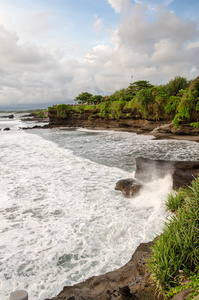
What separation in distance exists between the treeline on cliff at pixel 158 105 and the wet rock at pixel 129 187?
1997 cm

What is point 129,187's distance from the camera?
852cm

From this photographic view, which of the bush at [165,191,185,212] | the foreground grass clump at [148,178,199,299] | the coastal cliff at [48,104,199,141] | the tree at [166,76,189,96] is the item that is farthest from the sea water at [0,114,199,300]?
the tree at [166,76,189,96]

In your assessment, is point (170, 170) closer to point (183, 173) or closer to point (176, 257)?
point (183, 173)

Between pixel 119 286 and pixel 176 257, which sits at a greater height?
pixel 176 257

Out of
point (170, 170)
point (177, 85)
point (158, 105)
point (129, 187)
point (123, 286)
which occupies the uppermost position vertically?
point (177, 85)

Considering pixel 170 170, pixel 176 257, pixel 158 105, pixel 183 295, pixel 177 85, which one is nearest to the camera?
pixel 183 295

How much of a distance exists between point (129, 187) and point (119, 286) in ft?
16.6

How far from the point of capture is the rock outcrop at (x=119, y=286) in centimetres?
318

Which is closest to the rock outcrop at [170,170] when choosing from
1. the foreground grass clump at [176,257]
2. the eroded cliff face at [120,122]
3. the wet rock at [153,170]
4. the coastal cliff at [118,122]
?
the wet rock at [153,170]

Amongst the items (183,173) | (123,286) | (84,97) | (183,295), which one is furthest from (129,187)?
(84,97)

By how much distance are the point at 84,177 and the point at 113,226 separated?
513cm

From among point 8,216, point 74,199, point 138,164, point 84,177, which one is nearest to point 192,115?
point 138,164

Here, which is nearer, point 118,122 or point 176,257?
point 176,257

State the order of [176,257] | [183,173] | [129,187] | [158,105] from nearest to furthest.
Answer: [176,257], [183,173], [129,187], [158,105]
